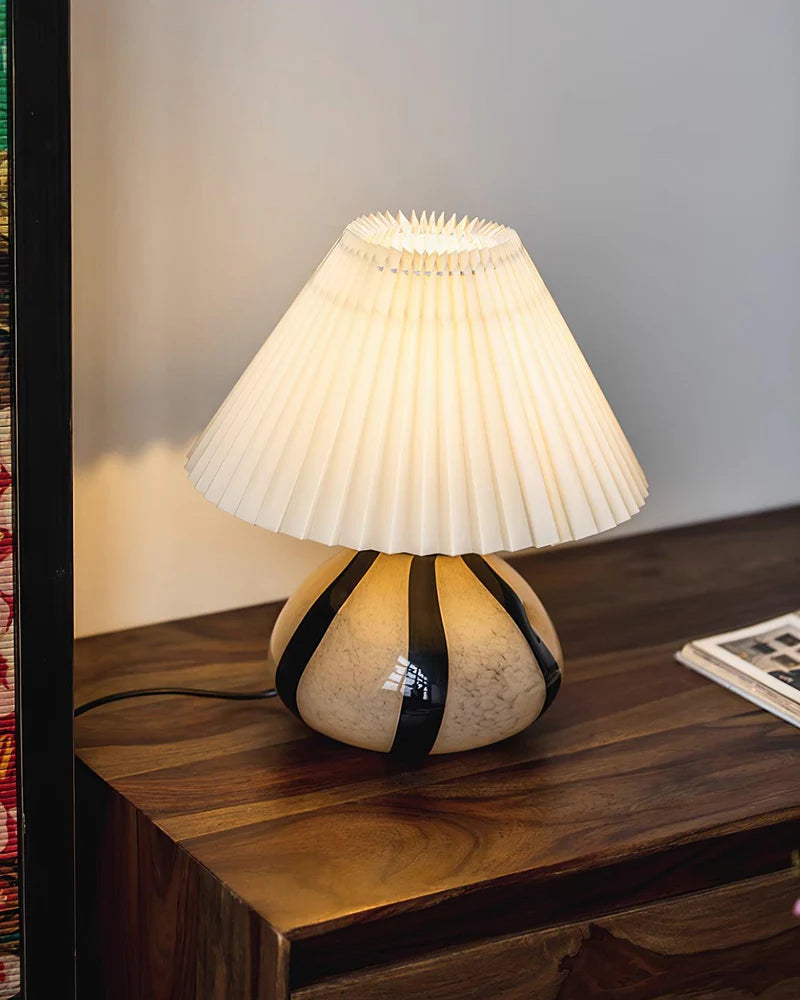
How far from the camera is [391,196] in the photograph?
4.12 ft

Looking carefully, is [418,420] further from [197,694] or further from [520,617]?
[197,694]

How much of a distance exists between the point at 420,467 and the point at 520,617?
0.60 ft

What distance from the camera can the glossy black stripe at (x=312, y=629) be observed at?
3.27 feet

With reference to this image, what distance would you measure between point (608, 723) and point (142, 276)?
581mm

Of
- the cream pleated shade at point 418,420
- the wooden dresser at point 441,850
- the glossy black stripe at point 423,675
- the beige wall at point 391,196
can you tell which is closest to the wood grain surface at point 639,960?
the wooden dresser at point 441,850

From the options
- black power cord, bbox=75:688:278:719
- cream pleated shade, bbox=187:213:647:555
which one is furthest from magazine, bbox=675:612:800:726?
black power cord, bbox=75:688:278:719

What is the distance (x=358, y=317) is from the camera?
3.02 ft

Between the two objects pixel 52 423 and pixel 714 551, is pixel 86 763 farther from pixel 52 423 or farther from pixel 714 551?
pixel 714 551

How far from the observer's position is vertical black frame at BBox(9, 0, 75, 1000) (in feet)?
2.79

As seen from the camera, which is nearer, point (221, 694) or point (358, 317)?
point (358, 317)

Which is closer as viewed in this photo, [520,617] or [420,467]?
[420,467]

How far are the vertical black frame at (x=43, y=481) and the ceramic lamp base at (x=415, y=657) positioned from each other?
0.62 ft

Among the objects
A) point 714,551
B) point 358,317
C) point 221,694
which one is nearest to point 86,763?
point 221,694

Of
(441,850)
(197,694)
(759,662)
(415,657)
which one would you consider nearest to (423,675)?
(415,657)
